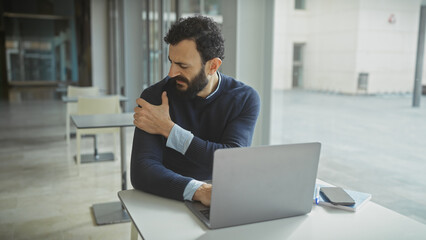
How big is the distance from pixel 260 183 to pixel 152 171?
0.48m

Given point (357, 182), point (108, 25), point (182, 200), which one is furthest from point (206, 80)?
point (108, 25)

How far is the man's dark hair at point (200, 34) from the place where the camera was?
1.51 m

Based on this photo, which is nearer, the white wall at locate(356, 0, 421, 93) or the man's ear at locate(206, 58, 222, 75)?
the man's ear at locate(206, 58, 222, 75)

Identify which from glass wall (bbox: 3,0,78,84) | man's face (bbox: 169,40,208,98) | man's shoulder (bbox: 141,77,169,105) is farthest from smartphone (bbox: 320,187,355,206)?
glass wall (bbox: 3,0,78,84)

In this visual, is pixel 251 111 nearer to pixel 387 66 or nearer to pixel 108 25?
pixel 387 66

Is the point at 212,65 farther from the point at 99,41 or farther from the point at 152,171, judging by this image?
the point at 99,41

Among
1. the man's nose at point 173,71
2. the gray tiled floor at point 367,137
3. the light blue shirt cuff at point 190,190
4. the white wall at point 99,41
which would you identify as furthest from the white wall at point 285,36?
the white wall at point 99,41

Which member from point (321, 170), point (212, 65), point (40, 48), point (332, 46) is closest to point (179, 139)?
point (212, 65)

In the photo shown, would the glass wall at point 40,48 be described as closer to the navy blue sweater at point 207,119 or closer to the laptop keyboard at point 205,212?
the navy blue sweater at point 207,119

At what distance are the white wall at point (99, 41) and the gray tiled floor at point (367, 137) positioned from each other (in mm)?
7831

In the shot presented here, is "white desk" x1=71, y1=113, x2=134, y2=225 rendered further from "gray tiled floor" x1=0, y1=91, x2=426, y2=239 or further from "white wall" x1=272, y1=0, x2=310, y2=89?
"white wall" x1=272, y1=0, x2=310, y2=89

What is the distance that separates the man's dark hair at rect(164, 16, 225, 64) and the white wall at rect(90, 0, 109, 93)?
9229mm

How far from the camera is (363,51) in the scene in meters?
2.63

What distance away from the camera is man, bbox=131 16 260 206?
1398 mm
